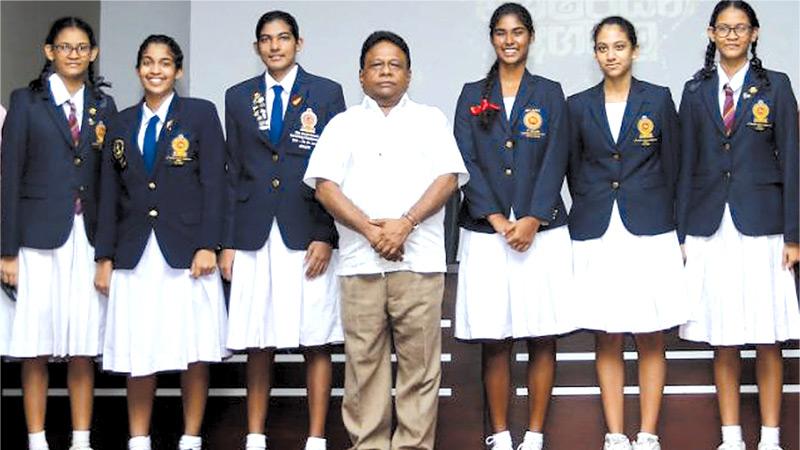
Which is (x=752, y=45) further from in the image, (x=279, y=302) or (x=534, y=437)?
(x=279, y=302)

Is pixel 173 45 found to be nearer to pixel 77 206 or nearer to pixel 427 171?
pixel 77 206

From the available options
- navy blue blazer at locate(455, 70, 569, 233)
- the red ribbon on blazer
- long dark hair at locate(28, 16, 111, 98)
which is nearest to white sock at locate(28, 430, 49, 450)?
long dark hair at locate(28, 16, 111, 98)

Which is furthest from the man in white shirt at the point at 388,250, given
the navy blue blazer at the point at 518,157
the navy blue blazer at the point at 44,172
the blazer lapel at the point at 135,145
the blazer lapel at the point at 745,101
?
the blazer lapel at the point at 745,101

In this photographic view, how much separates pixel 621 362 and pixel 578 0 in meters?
2.38

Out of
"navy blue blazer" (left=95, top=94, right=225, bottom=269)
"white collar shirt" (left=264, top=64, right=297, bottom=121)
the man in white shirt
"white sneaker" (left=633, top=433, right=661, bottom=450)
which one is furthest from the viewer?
"white collar shirt" (left=264, top=64, right=297, bottom=121)

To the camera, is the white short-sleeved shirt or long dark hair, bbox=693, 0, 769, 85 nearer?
the white short-sleeved shirt

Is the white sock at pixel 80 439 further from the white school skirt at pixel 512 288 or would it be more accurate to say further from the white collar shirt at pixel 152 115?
the white school skirt at pixel 512 288

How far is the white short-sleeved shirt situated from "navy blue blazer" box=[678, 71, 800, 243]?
0.83 metres

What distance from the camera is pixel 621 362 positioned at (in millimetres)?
4078

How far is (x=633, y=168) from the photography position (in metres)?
4.06

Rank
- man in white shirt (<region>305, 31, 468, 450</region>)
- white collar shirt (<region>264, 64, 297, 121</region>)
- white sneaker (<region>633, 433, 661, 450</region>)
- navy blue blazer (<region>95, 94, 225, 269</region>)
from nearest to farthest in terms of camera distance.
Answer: man in white shirt (<region>305, 31, 468, 450</region>)
white sneaker (<region>633, 433, 661, 450</region>)
navy blue blazer (<region>95, 94, 225, 269</region>)
white collar shirt (<region>264, 64, 297, 121</region>)

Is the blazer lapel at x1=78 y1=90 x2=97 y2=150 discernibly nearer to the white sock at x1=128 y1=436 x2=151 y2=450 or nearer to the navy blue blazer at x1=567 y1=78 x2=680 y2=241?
the white sock at x1=128 y1=436 x2=151 y2=450

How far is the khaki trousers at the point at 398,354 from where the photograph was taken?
384cm

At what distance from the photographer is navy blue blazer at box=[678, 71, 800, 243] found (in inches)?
159
